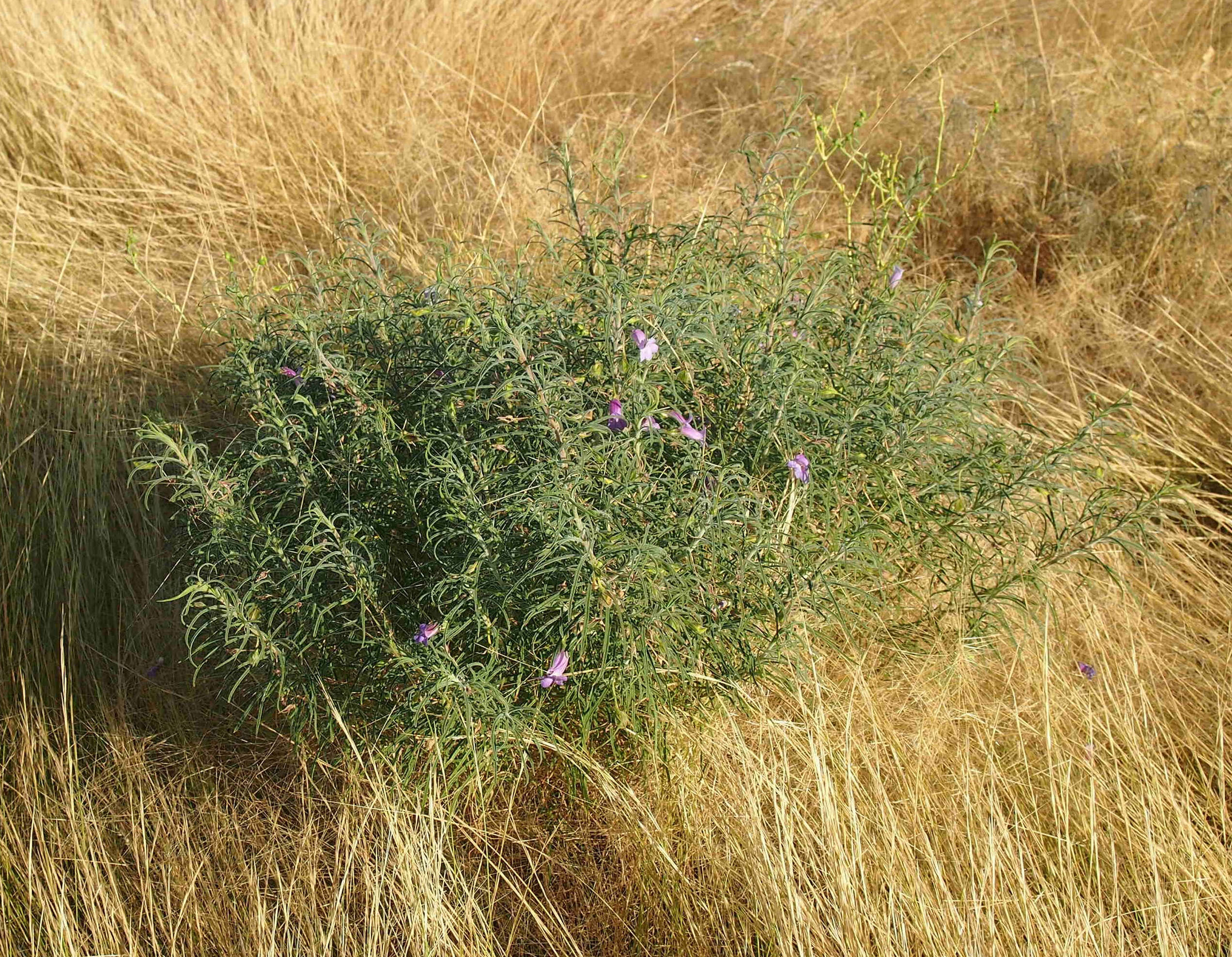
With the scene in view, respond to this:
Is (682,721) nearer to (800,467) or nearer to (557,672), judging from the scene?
(557,672)

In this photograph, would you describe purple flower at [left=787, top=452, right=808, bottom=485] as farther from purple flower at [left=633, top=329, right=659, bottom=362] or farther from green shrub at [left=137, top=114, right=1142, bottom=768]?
purple flower at [left=633, top=329, right=659, bottom=362]

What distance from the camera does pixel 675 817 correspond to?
6.75 ft

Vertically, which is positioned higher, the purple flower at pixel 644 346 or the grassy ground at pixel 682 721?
the purple flower at pixel 644 346

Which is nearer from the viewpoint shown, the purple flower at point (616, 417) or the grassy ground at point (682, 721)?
the purple flower at point (616, 417)

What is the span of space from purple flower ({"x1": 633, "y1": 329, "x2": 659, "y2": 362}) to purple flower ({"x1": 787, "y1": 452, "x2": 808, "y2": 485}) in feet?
1.08

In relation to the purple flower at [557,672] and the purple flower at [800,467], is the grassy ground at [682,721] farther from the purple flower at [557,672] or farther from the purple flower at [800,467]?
the purple flower at [800,467]

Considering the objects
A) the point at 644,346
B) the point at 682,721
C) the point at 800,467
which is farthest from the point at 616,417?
the point at 682,721

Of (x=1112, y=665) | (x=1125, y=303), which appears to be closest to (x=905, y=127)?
(x=1125, y=303)

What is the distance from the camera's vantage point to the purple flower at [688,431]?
1857 millimetres

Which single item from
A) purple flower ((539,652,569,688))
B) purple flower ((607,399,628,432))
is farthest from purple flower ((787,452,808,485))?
purple flower ((539,652,569,688))

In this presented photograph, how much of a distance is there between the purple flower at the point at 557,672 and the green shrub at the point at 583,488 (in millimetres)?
32

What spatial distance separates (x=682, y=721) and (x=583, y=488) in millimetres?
571

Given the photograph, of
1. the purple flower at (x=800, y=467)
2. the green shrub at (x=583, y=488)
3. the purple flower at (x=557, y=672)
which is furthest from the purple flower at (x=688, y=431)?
the purple flower at (x=557, y=672)

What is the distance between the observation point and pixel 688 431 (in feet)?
6.09
